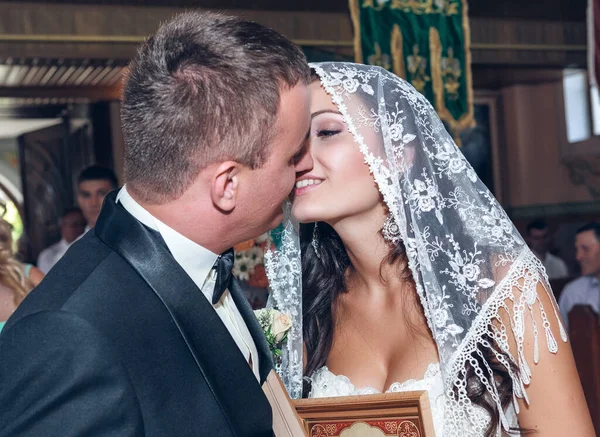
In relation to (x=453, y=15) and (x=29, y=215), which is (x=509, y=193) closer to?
(x=453, y=15)

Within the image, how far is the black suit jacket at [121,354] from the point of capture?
4.25 feet

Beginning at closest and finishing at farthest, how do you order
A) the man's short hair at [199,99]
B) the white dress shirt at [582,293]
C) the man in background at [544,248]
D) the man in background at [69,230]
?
the man's short hair at [199,99]
the white dress shirt at [582,293]
the man in background at [69,230]
the man in background at [544,248]

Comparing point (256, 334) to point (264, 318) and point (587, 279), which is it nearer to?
point (264, 318)

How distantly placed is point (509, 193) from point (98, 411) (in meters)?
10.8

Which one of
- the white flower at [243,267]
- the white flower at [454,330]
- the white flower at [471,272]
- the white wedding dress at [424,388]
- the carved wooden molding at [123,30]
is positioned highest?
the carved wooden molding at [123,30]

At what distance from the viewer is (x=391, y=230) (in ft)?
8.30

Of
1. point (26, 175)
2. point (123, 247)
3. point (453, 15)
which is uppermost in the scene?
point (26, 175)

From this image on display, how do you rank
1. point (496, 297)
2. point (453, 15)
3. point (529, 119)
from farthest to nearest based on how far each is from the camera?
point (529, 119) < point (453, 15) < point (496, 297)

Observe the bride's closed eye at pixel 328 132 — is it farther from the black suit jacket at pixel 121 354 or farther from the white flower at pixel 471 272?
the black suit jacket at pixel 121 354

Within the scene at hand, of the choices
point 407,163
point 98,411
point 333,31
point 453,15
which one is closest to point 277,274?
point 407,163

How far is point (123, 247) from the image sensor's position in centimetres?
153

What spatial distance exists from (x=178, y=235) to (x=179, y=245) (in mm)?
19

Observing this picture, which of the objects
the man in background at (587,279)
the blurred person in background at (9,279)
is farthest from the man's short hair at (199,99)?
the man in background at (587,279)

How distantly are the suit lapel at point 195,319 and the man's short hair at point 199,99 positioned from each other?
89 mm
